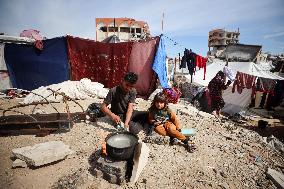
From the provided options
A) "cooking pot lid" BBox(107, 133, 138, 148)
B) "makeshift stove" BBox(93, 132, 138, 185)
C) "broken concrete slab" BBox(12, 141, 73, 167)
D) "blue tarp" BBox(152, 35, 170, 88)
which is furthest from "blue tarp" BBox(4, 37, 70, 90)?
"makeshift stove" BBox(93, 132, 138, 185)

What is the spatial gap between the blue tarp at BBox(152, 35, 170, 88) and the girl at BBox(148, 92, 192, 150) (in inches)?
139

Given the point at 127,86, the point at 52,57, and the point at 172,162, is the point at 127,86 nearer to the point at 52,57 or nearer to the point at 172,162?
the point at 172,162

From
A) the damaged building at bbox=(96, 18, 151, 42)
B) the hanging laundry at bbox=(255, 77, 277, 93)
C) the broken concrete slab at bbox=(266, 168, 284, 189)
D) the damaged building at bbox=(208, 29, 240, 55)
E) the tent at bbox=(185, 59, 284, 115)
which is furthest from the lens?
the damaged building at bbox=(208, 29, 240, 55)

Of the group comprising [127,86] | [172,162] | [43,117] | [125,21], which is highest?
[125,21]

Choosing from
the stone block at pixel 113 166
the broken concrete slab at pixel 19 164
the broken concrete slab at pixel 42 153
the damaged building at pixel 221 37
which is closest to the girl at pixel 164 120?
the stone block at pixel 113 166

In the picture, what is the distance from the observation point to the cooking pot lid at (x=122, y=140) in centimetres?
367

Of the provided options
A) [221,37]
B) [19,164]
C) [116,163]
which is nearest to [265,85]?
[116,163]

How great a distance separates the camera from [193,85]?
13562 mm

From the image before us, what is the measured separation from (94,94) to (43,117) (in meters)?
3.39

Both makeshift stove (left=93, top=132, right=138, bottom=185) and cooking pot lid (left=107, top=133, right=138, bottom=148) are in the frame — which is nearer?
makeshift stove (left=93, top=132, right=138, bottom=185)

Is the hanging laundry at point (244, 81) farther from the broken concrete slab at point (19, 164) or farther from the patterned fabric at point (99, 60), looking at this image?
the broken concrete slab at point (19, 164)

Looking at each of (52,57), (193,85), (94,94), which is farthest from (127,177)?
(193,85)

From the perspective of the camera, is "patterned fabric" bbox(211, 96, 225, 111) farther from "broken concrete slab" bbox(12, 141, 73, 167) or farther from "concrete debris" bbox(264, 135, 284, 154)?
"broken concrete slab" bbox(12, 141, 73, 167)

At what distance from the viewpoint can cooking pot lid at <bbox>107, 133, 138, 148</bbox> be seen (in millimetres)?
3672
